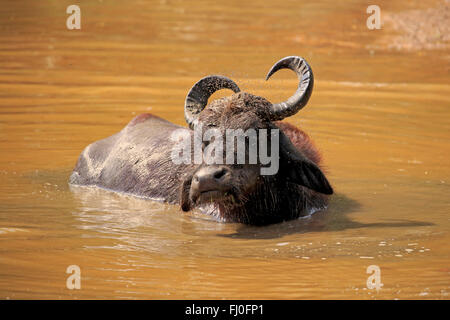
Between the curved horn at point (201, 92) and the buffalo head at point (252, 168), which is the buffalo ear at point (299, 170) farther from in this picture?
the curved horn at point (201, 92)

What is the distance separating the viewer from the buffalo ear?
30.0ft

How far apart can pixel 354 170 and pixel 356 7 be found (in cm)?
1710

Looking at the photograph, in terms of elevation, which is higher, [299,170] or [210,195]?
[299,170]

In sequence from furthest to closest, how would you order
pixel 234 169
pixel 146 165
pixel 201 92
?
1. pixel 146 165
2. pixel 201 92
3. pixel 234 169

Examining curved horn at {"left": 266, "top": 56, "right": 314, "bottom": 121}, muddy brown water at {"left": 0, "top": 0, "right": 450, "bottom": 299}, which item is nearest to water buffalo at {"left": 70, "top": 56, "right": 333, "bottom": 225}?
curved horn at {"left": 266, "top": 56, "right": 314, "bottom": 121}

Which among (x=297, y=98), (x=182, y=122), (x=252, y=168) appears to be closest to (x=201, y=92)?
A: (x=297, y=98)

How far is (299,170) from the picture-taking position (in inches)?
361

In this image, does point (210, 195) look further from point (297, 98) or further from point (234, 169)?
point (297, 98)

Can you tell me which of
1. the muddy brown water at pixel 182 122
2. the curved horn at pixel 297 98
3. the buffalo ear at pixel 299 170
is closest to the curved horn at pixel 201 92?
the curved horn at pixel 297 98

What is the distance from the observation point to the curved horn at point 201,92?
31.1 ft

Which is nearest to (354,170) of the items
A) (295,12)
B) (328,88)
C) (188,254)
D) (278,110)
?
(278,110)

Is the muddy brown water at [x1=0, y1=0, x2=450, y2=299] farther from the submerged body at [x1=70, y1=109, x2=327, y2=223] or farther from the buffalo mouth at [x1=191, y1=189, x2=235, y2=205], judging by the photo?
the buffalo mouth at [x1=191, y1=189, x2=235, y2=205]

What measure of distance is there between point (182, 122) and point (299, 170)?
6027mm

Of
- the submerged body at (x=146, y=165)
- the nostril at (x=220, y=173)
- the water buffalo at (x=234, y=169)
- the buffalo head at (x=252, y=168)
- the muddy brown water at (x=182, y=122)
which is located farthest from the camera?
the submerged body at (x=146, y=165)
